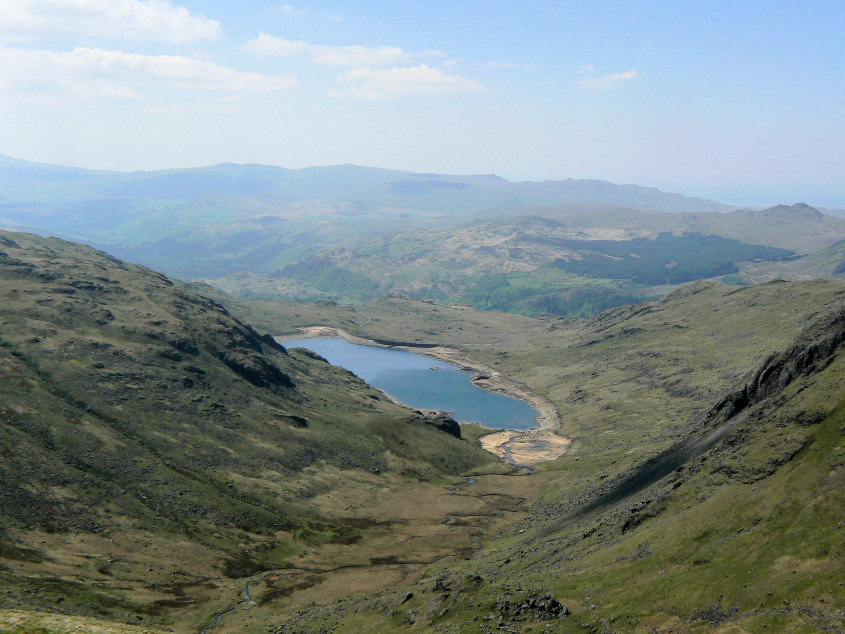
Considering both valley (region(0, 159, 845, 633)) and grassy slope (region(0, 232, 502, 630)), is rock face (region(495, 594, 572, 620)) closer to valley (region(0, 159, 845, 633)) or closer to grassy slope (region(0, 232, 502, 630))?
valley (region(0, 159, 845, 633))

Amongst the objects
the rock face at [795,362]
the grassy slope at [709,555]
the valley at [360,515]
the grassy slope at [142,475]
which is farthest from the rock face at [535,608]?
the rock face at [795,362]

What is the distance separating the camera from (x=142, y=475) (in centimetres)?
13700

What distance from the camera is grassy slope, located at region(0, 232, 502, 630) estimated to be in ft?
334

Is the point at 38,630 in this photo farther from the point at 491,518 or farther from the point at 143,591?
the point at 491,518

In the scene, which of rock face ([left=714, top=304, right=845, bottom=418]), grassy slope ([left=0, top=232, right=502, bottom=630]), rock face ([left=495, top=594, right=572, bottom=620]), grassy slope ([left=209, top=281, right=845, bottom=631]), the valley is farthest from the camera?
rock face ([left=714, top=304, right=845, bottom=418])

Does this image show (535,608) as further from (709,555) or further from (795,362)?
(795,362)

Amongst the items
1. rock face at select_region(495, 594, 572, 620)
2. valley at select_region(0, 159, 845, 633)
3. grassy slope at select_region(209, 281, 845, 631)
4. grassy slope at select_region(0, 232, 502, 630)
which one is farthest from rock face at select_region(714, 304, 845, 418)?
grassy slope at select_region(0, 232, 502, 630)

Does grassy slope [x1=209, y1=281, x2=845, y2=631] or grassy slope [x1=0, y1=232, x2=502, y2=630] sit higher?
grassy slope [x1=209, y1=281, x2=845, y2=631]

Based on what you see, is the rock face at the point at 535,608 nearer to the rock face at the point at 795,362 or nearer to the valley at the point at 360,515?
the valley at the point at 360,515

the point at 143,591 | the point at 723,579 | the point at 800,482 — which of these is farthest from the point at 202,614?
the point at 800,482

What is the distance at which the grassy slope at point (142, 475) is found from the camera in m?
102

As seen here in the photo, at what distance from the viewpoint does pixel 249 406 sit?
194500 mm

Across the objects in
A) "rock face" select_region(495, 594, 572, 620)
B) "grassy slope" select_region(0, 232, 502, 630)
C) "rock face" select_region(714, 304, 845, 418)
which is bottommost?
"grassy slope" select_region(0, 232, 502, 630)

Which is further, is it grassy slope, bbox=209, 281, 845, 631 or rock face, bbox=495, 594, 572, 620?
rock face, bbox=495, 594, 572, 620
